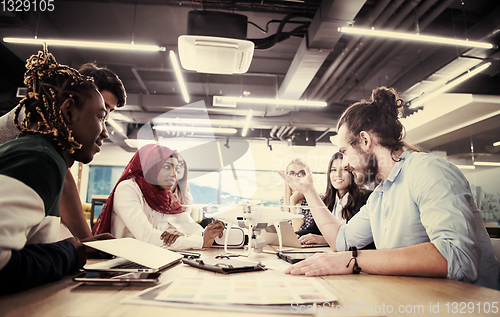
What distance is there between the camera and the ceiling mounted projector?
2.83 m

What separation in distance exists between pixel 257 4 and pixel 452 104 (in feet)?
13.1

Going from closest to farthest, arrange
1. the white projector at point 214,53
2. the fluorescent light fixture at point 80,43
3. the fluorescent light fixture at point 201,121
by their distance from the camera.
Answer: the white projector at point 214,53 < the fluorescent light fixture at point 80,43 < the fluorescent light fixture at point 201,121

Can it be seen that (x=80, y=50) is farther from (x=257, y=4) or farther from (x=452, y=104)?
(x=452, y=104)

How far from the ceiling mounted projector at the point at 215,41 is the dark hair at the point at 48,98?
2269mm

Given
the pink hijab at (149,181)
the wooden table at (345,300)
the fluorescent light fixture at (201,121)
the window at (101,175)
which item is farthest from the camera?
the window at (101,175)

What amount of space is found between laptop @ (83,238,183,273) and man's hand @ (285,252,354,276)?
0.39 meters

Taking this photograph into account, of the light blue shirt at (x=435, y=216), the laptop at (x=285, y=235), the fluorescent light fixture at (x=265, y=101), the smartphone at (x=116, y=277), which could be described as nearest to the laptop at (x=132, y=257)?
the smartphone at (x=116, y=277)

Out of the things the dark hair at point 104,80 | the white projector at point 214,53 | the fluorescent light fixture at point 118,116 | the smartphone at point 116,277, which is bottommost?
the smartphone at point 116,277

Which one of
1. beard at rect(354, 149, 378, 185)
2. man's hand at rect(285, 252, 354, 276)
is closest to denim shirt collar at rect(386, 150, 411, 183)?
beard at rect(354, 149, 378, 185)

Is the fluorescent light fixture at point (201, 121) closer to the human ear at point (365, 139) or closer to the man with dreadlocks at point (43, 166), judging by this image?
the human ear at point (365, 139)

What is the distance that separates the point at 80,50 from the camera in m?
5.12

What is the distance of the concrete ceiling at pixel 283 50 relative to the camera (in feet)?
11.7

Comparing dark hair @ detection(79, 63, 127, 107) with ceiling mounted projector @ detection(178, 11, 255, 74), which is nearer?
dark hair @ detection(79, 63, 127, 107)
